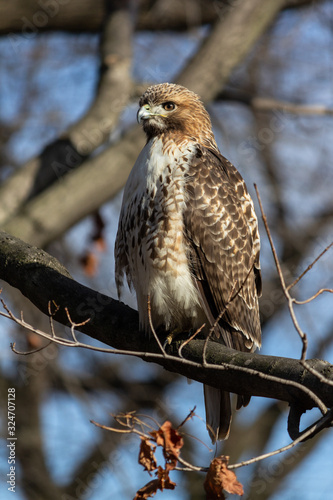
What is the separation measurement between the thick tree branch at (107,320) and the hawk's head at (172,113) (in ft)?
4.08

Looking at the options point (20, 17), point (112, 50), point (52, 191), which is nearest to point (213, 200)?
point (52, 191)

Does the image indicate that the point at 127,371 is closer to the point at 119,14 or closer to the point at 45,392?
the point at 45,392

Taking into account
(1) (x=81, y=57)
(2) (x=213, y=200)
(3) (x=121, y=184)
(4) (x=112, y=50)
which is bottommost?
(2) (x=213, y=200)

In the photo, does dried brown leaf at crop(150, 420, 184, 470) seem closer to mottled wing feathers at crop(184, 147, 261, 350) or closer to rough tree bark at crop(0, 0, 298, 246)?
mottled wing feathers at crop(184, 147, 261, 350)

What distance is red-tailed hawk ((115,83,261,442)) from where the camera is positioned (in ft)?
13.6

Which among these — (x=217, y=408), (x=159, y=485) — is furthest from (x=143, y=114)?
(x=159, y=485)

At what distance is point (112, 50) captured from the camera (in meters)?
7.34

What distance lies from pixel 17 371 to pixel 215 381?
5.49 meters

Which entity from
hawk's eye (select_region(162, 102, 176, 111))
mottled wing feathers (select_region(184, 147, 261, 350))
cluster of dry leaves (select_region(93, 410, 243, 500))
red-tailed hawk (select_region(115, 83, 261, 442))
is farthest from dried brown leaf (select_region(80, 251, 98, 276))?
cluster of dry leaves (select_region(93, 410, 243, 500))

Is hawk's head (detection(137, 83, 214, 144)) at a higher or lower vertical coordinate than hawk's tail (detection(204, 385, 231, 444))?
higher

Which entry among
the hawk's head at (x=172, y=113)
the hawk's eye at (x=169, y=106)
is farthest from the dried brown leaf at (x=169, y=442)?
the hawk's eye at (x=169, y=106)

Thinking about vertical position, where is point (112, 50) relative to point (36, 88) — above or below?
below

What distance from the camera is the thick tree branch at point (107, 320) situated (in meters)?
3.02

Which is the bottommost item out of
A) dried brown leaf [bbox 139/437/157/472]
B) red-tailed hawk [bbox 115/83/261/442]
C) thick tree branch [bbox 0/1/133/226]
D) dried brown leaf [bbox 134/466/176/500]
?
dried brown leaf [bbox 134/466/176/500]
